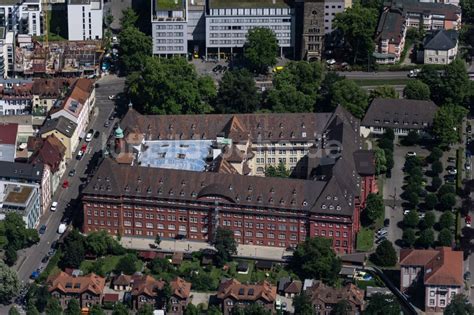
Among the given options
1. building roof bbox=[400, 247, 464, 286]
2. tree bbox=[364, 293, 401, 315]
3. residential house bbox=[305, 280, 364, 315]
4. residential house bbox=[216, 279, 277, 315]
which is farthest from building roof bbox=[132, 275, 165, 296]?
building roof bbox=[400, 247, 464, 286]

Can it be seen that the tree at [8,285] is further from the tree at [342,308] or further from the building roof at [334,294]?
the tree at [342,308]

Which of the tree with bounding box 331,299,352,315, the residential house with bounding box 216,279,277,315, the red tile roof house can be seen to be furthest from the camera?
the red tile roof house

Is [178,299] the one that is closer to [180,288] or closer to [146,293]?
[180,288]

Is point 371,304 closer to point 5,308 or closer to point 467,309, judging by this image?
point 467,309

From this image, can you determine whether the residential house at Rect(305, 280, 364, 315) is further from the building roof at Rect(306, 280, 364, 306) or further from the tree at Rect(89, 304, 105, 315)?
the tree at Rect(89, 304, 105, 315)

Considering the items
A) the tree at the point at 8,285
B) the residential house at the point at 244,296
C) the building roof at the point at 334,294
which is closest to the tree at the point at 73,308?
the tree at the point at 8,285

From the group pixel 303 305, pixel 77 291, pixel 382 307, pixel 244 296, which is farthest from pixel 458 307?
pixel 77 291
